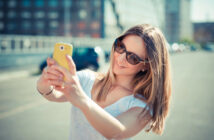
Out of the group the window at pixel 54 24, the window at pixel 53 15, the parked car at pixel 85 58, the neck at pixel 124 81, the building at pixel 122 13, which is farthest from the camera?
the window at pixel 53 15

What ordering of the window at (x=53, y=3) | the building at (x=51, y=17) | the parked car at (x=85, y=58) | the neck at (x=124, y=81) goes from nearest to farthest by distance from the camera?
1. the neck at (x=124, y=81)
2. the parked car at (x=85, y=58)
3. the building at (x=51, y=17)
4. the window at (x=53, y=3)

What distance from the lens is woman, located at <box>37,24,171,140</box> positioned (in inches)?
48.9

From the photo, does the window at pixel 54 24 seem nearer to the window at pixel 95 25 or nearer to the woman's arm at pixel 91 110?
the window at pixel 95 25

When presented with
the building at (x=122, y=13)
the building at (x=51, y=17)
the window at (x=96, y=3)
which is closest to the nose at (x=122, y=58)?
the building at (x=122, y=13)

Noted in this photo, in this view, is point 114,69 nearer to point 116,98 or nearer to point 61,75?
point 116,98

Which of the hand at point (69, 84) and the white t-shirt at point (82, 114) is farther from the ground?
the hand at point (69, 84)

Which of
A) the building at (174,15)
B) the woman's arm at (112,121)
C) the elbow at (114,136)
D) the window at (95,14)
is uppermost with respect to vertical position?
the window at (95,14)

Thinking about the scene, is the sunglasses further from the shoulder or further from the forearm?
the forearm

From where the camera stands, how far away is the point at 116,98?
4.49 feet

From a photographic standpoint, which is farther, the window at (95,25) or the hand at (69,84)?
the window at (95,25)

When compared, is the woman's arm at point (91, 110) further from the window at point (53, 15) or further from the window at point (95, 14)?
the window at point (53, 15)

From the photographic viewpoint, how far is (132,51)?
1367 mm

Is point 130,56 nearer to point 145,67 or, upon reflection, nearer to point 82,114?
point 145,67

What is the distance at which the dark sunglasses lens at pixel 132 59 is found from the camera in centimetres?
136
